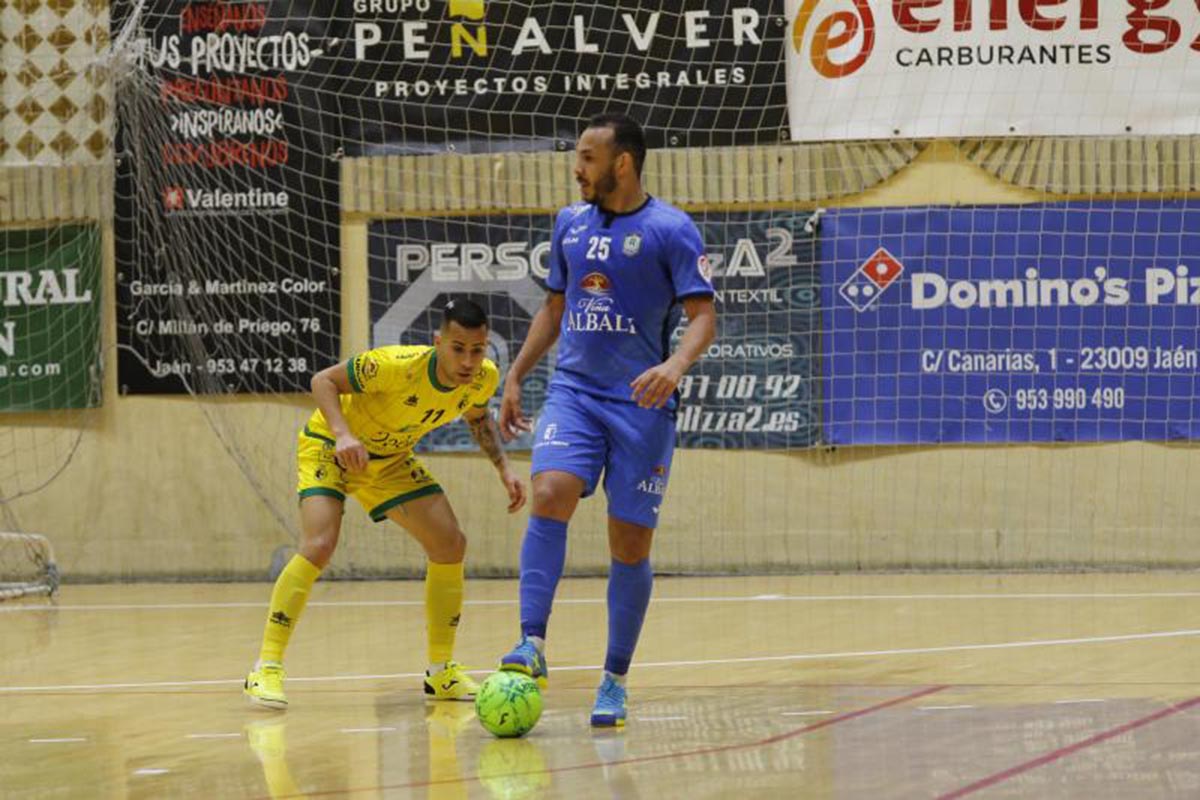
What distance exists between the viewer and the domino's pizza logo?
40.1 ft

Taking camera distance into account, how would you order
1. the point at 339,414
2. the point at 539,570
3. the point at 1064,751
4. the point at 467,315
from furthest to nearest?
the point at 339,414, the point at 467,315, the point at 539,570, the point at 1064,751

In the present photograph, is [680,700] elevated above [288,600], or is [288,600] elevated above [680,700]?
[288,600]

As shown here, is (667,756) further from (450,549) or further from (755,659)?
(755,659)

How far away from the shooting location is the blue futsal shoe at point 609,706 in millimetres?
6363

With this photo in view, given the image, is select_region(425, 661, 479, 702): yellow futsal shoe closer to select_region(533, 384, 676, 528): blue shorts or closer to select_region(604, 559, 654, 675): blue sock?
select_region(604, 559, 654, 675): blue sock

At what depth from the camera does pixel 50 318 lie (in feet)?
42.2

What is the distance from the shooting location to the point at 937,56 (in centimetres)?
1209

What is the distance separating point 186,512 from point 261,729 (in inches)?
253

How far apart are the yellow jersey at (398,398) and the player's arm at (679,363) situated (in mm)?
1206

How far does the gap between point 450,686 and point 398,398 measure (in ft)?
3.68

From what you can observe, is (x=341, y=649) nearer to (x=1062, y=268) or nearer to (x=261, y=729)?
(x=261, y=729)

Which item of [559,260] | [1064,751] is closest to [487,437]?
[559,260]

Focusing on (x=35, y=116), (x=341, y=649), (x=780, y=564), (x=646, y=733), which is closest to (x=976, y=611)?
(x=780, y=564)

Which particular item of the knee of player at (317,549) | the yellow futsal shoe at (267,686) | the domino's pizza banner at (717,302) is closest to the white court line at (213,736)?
the yellow futsal shoe at (267,686)
